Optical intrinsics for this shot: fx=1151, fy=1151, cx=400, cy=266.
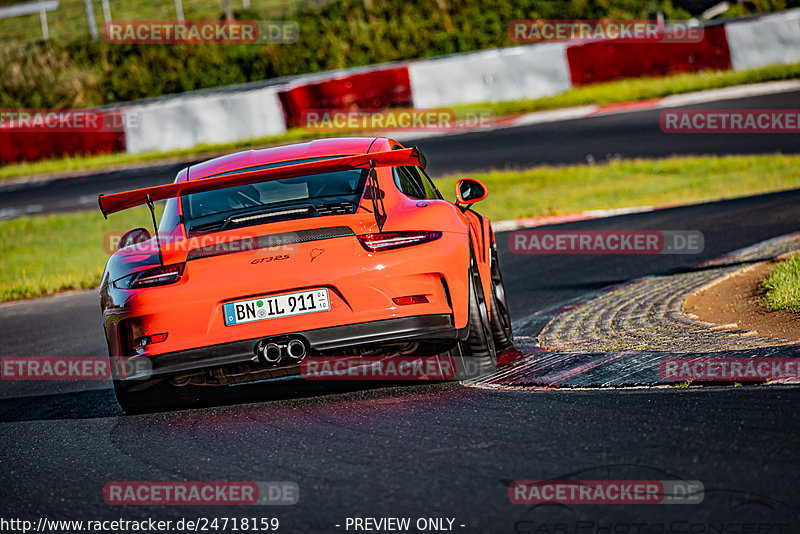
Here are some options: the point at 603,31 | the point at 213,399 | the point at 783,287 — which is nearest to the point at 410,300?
the point at 213,399

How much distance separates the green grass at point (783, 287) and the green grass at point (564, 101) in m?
15.4

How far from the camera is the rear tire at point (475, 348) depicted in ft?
19.5

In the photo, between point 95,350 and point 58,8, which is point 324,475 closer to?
point 95,350

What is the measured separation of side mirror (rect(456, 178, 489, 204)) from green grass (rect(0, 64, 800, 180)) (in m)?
16.0

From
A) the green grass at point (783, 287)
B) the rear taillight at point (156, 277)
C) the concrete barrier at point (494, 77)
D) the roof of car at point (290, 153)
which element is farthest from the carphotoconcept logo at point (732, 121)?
the rear taillight at point (156, 277)

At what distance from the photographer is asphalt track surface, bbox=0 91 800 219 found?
17.9 meters

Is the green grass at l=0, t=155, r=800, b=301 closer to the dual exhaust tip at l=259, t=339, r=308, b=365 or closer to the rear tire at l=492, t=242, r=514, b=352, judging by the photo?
the rear tire at l=492, t=242, r=514, b=352

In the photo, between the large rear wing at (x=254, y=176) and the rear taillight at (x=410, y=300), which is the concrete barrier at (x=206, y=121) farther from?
the rear taillight at (x=410, y=300)

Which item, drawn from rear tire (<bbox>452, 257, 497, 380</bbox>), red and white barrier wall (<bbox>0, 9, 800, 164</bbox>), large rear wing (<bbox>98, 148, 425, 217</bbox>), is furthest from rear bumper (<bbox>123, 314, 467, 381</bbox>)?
red and white barrier wall (<bbox>0, 9, 800, 164</bbox>)

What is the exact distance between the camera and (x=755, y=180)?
48.3ft

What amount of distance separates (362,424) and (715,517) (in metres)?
2.04

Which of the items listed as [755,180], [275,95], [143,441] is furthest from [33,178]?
[143,441]

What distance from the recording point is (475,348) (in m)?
5.97

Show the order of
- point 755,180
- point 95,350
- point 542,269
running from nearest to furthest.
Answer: point 95,350, point 542,269, point 755,180
